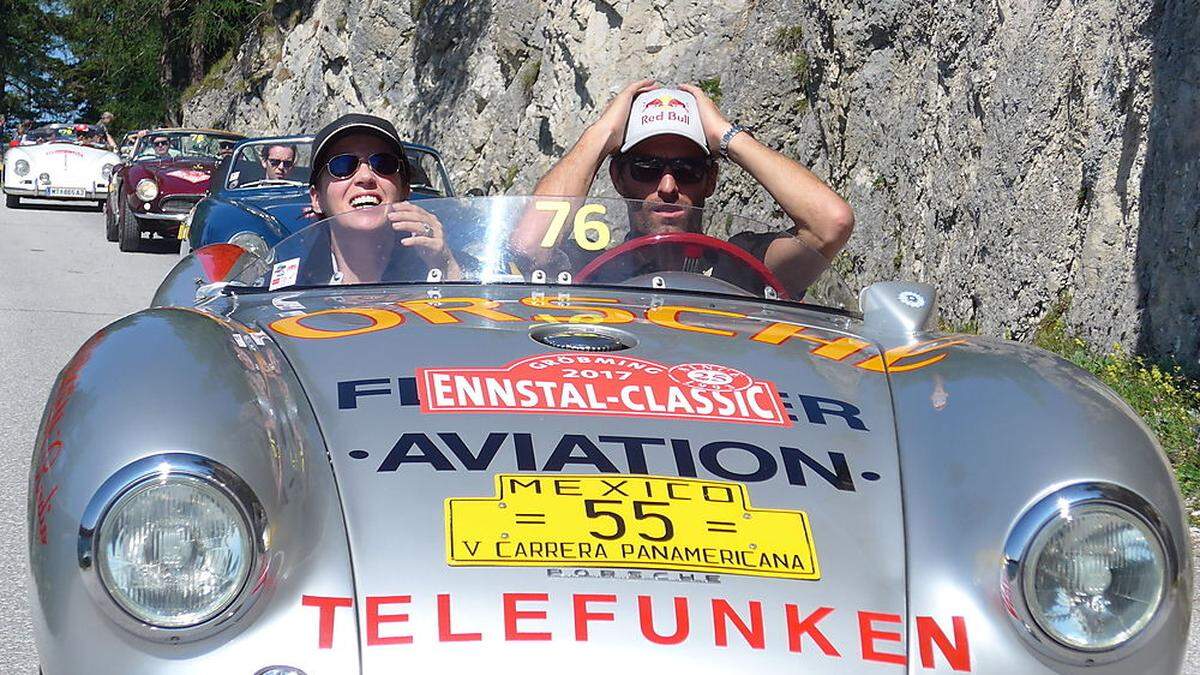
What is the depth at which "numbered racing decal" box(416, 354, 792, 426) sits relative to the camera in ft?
9.04

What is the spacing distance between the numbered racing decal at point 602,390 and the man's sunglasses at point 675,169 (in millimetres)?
1436

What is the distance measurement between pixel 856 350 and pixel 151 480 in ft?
5.49

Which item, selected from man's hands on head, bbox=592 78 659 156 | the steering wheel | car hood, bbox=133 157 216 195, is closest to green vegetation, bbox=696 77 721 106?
car hood, bbox=133 157 216 195

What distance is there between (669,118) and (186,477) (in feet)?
7.82

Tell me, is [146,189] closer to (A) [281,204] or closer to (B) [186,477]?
(A) [281,204]

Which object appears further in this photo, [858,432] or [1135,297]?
[1135,297]

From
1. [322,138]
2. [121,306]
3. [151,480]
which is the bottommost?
[121,306]

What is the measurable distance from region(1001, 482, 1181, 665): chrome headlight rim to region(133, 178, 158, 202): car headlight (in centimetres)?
1485

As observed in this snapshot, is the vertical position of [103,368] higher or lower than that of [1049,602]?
higher

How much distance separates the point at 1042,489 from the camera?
2.51 meters

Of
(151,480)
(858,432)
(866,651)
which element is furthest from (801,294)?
(151,480)

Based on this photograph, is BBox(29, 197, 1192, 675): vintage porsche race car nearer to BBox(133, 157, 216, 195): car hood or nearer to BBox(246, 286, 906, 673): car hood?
BBox(246, 286, 906, 673): car hood

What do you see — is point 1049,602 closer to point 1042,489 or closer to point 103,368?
point 1042,489

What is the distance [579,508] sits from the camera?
8.13 feet
